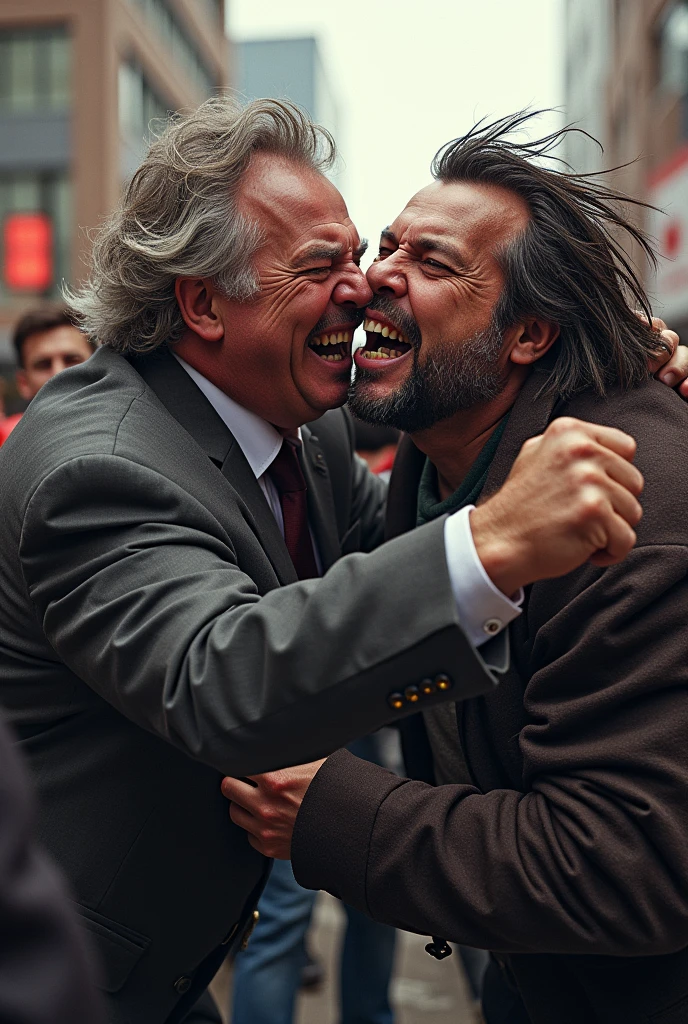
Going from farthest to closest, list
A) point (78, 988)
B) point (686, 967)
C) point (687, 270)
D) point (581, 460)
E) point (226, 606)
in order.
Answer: point (687, 270)
point (686, 967)
point (226, 606)
point (581, 460)
point (78, 988)

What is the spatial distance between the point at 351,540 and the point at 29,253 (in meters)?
27.6

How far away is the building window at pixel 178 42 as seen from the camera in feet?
108

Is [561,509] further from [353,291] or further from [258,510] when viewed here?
[353,291]

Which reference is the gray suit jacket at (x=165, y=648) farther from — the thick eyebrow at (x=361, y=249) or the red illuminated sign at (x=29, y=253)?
the red illuminated sign at (x=29, y=253)

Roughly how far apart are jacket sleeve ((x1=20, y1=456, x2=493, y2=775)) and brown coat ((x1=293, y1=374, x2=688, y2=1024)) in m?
0.48

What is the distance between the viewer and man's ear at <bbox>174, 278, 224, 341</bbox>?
2561 mm

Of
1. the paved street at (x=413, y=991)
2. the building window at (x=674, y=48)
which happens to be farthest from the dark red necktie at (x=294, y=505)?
the building window at (x=674, y=48)

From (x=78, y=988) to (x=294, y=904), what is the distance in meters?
3.08

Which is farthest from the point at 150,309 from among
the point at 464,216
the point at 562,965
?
the point at 562,965

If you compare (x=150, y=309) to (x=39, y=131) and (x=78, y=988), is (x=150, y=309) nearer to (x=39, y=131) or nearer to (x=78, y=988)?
(x=78, y=988)

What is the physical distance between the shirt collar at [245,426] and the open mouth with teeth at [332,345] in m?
0.23

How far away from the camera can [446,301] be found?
2.67m

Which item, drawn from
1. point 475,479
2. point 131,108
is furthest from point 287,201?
point 131,108

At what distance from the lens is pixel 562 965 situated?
7.50ft
